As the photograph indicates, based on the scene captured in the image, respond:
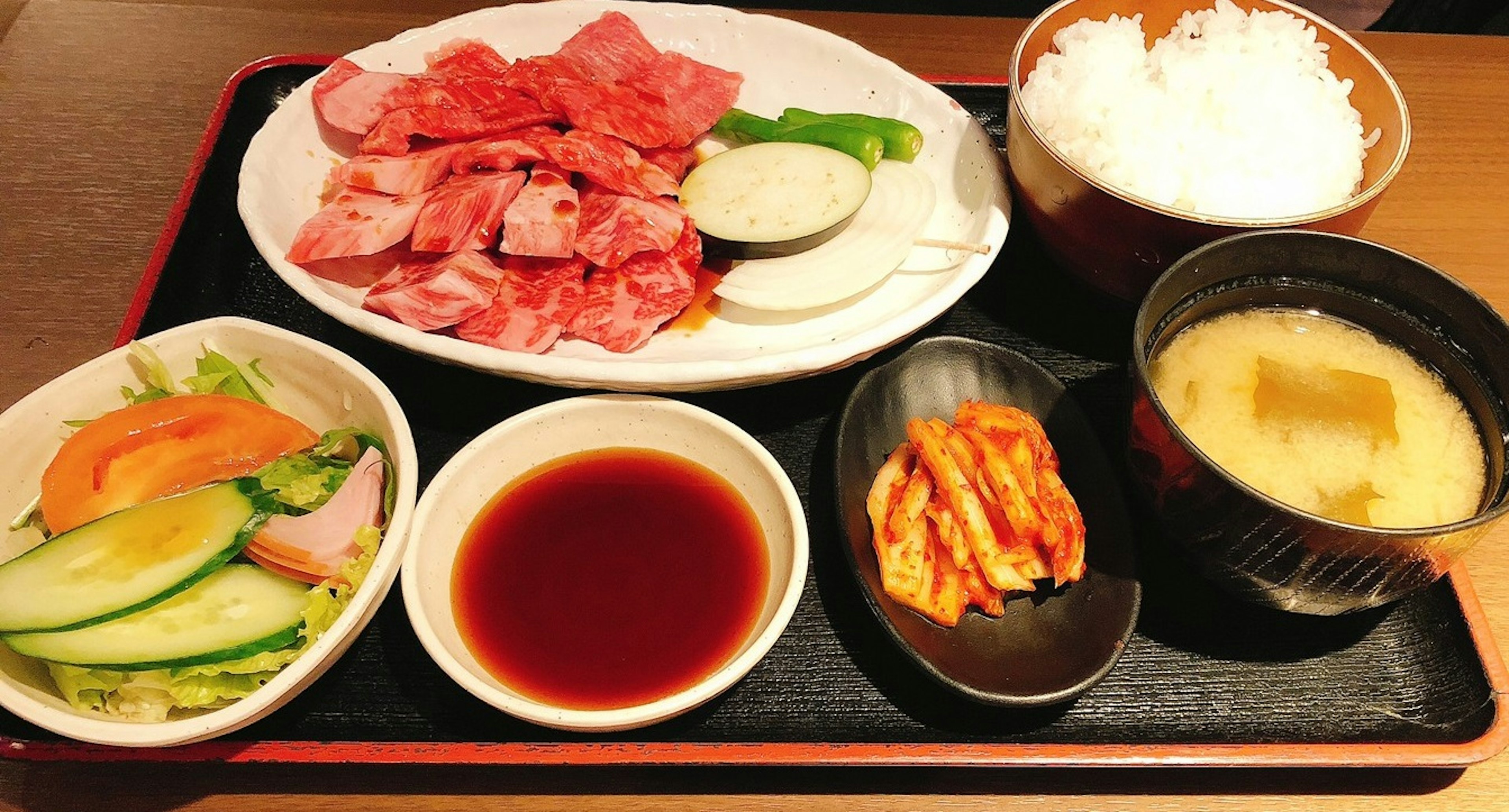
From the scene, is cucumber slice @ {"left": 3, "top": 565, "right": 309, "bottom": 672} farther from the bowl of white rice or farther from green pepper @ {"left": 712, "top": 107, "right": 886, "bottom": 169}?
the bowl of white rice

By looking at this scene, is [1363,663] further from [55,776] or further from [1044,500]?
[55,776]

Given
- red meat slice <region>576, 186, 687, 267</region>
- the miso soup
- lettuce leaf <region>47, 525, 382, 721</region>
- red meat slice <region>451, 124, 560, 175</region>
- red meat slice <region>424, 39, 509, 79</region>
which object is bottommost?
lettuce leaf <region>47, 525, 382, 721</region>

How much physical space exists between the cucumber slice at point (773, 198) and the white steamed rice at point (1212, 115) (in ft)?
1.84

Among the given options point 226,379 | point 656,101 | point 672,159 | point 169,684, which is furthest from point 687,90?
point 169,684

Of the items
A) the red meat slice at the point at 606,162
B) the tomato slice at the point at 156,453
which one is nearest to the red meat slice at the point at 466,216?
the red meat slice at the point at 606,162

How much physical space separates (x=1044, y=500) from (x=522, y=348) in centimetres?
124

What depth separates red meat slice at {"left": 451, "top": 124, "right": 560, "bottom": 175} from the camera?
2326 mm

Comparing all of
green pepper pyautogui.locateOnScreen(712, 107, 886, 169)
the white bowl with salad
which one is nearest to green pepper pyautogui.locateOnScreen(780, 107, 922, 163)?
green pepper pyautogui.locateOnScreen(712, 107, 886, 169)

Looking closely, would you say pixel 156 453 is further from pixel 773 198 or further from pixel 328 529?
pixel 773 198

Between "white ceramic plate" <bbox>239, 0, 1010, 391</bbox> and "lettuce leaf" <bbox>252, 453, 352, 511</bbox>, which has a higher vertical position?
"white ceramic plate" <bbox>239, 0, 1010, 391</bbox>

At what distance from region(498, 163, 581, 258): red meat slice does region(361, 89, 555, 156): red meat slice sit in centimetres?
31

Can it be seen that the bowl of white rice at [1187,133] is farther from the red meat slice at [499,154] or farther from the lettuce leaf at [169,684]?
the lettuce leaf at [169,684]

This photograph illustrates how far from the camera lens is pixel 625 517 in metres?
1.91

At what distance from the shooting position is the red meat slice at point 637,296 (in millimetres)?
2162
